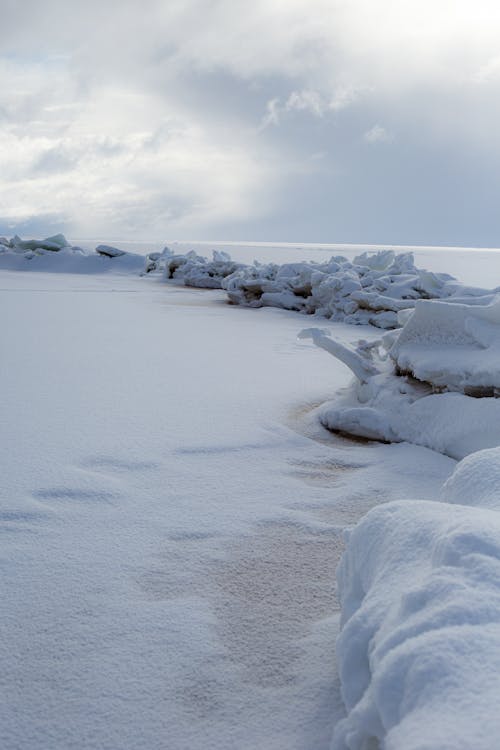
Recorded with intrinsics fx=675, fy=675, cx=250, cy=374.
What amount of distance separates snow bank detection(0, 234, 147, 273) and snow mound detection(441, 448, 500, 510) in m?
11.2

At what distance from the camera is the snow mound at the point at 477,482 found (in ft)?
4.09

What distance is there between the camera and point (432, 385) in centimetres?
254

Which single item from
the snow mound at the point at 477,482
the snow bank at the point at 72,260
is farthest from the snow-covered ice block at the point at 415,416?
the snow bank at the point at 72,260

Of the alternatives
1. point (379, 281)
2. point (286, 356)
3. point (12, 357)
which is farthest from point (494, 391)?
point (379, 281)

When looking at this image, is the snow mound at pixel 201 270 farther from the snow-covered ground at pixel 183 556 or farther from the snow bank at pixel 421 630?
the snow bank at pixel 421 630

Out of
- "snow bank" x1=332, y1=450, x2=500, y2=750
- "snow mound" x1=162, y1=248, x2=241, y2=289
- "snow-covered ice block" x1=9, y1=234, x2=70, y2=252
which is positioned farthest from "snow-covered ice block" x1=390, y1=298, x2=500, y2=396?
"snow-covered ice block" x1=9, y1=234, x2=70, y2=252

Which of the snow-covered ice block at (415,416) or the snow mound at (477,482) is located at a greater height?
the snow mound at (477,482)

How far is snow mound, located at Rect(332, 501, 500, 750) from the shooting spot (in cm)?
69

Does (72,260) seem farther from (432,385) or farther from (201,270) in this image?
(432,385)

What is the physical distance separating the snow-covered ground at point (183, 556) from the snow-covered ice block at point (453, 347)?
0.33 meters

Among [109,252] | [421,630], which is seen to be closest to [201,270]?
[109,252]

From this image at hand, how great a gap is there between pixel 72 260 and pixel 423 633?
12.3 m

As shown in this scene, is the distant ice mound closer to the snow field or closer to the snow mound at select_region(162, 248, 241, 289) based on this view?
the snow field

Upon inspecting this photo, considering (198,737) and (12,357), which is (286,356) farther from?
(198,737)
